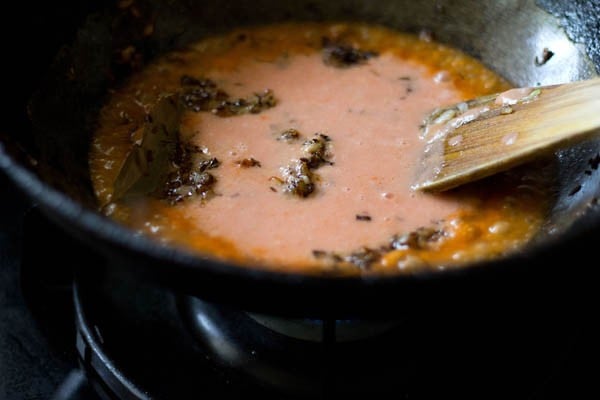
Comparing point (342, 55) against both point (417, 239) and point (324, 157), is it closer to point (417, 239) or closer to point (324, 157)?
point (324, 157)

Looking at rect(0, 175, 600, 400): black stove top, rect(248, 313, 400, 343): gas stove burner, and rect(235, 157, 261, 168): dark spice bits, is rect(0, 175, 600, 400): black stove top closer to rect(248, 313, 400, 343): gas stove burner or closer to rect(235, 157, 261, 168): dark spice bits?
rect(248, 313, 400, 343): gas stove burner

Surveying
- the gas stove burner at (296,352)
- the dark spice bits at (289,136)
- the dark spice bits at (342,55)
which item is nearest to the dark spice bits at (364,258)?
the gas stove burner at (296,352)

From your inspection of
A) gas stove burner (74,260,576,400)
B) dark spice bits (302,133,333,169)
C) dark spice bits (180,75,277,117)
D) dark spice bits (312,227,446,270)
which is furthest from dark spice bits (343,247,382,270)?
dark spice bits (180,75,277,117)

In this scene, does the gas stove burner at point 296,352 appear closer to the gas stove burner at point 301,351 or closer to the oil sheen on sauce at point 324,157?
the gas stove burner at point 301,351

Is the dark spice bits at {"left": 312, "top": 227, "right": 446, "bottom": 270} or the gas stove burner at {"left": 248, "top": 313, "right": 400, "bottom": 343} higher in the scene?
the dark spice bits at {"left": 312, "top": 227, "right": 446, "bottom": 270}

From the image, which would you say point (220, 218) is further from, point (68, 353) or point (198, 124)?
point (68, 353)

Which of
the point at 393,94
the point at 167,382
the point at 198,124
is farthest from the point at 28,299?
the point at 393,94

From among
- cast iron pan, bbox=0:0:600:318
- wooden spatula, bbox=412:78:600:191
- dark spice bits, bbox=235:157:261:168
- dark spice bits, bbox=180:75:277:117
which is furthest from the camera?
dark spice bits, bbox=180:75:277:117

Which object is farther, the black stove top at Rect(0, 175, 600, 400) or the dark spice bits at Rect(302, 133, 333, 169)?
the dark spice bits at Rect(302, 133, 333, 169)

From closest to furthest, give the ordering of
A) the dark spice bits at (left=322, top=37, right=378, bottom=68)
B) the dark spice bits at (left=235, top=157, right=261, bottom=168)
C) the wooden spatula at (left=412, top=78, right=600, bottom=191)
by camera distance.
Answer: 1. the wooden spatula at (left=412, top=78, right=600, bottom=191)
2. the dark spice bits at (left=235, top=157, right=261, bottom=168)
3. the dark spice bits at (left=322, top=37, right=378, bottom=68)
